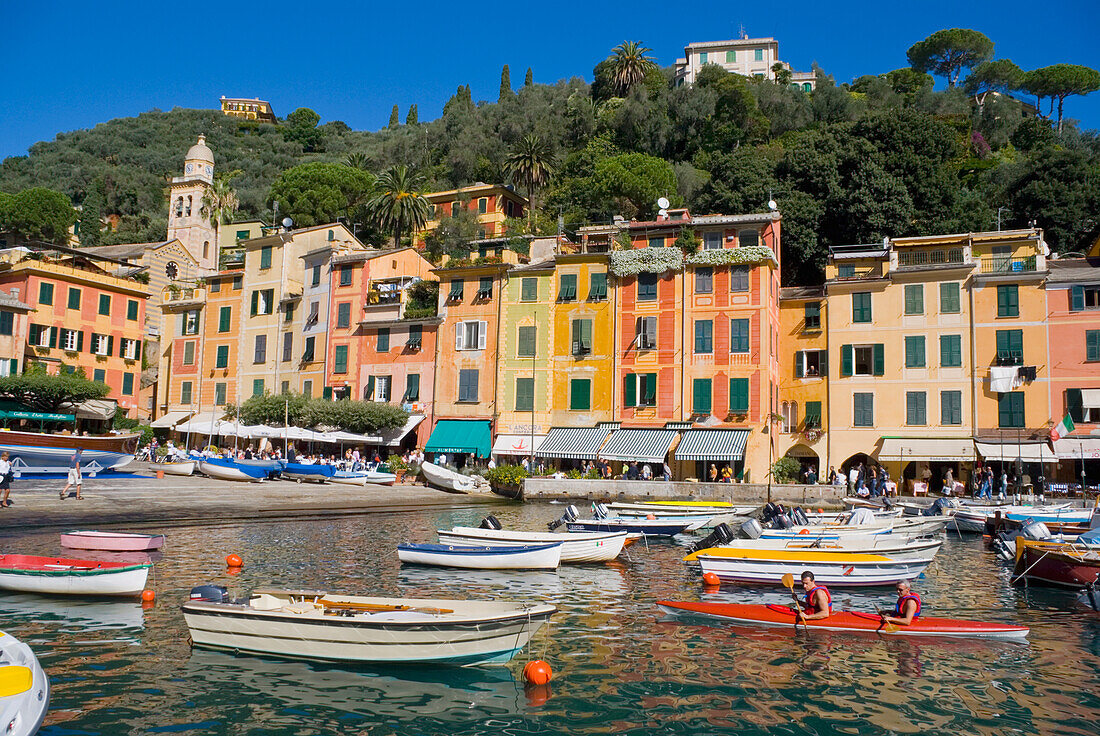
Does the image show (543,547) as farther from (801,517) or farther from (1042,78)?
(1042,78)

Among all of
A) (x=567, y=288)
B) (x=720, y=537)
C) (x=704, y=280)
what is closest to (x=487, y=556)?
(x=720, y=537)

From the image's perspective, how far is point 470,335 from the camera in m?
53.5

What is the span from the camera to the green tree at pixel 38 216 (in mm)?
87375

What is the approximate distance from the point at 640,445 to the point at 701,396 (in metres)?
4.49

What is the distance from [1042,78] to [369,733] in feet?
378

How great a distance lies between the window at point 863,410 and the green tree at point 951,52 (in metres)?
80.0

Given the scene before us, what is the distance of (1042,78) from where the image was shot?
102 meters

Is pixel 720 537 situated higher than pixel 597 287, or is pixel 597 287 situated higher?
pixel 597 287

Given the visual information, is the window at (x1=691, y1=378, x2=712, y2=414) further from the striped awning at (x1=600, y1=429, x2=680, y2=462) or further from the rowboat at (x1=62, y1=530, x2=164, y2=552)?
the rowboat at (x1=62, y1=530, x2=164, y2=552)

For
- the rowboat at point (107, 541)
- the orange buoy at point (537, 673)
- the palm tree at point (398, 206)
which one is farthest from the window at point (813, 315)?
the orange buoy at point (537, 673)

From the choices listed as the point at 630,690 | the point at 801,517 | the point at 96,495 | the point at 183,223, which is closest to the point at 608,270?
the point at 801,517

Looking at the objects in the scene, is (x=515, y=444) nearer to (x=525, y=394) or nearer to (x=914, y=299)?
(x=525, y=394)

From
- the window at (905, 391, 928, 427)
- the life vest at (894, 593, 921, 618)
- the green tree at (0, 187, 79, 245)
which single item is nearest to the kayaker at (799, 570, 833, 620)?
the life vest at (894, 593, 921, 618)

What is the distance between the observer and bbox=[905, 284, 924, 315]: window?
47.2 meters
